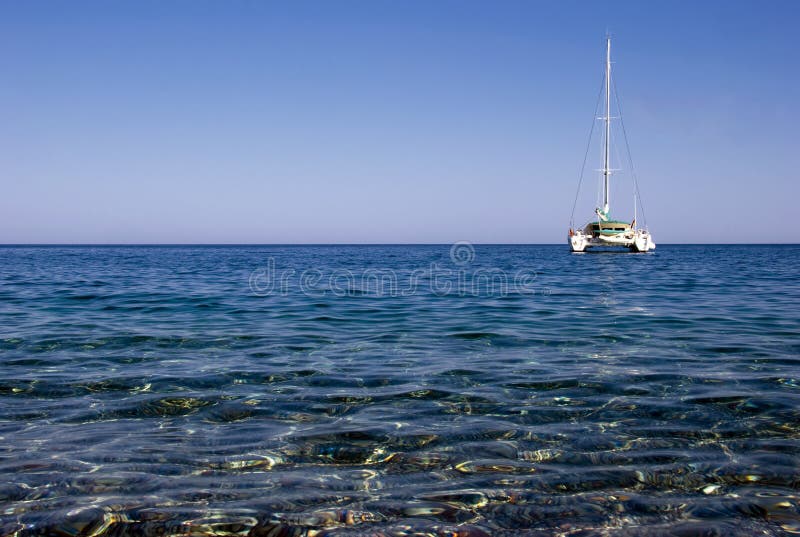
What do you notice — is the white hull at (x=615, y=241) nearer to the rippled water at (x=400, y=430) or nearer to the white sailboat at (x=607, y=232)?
the white sailboat at (x=607, y=232)

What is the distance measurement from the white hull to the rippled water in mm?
45975

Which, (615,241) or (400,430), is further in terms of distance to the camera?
(615,241)

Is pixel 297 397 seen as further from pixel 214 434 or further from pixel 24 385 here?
pixel 24 385

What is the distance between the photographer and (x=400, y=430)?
17.3ft

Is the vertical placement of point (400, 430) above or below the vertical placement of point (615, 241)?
below

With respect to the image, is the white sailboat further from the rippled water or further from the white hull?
the rippled water

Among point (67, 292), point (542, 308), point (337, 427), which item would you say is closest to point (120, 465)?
point (337, 427)

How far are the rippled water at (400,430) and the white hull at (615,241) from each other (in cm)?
4597

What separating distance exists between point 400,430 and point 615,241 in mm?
54910

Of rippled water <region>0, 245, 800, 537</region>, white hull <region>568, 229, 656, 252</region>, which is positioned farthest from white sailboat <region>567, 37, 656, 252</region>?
rippled water <region>0, 245, 800, 537</region>

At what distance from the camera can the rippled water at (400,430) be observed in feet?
11.9

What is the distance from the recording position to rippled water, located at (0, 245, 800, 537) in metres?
3.62

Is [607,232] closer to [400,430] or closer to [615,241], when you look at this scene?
[615,241]

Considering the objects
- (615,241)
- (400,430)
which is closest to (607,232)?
(615,241)
